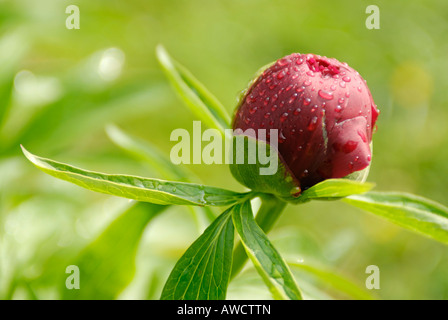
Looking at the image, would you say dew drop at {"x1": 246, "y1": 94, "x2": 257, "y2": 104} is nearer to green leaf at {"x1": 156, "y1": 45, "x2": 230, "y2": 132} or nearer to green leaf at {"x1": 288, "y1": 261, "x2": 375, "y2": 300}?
green leaf at {"x1": 156, "y1": 45, "x2": 230, "y2": 132}

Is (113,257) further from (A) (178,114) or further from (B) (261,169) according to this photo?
(A) (178,114)

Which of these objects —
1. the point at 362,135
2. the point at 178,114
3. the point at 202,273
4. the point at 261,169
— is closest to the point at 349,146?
the point at 362,135

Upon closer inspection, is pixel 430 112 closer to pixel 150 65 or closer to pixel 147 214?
pixel 150 65

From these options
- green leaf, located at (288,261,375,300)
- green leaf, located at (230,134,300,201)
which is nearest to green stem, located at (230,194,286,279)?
green leaf, located at (230,134,300,201)

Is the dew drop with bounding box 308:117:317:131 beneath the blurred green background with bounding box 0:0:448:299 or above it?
above

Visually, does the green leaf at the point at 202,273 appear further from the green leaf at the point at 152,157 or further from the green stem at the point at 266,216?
the green leaf at the point at 152,157

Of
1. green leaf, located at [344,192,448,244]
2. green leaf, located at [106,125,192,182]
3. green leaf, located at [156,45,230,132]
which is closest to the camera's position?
green leaf, located at [344,192,448,244]
